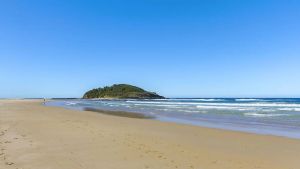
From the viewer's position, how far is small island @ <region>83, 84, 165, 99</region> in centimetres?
16262

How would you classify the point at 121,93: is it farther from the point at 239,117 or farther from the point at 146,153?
the point at 146,153

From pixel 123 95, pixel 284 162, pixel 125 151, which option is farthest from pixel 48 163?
pixel 123 95

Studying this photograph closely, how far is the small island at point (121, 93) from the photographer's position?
163 meters

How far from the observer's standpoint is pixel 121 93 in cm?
16412

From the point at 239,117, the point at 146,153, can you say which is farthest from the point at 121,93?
the point at 146,153

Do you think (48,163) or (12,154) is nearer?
(48,163)

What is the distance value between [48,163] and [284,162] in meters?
6.00

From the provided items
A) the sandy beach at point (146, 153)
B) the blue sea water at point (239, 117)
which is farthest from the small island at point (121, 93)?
the sandy beach at point (146, 153)

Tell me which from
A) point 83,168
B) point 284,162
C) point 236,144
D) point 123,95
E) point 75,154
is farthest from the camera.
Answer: point 123,95

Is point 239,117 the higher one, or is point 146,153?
point 239,117

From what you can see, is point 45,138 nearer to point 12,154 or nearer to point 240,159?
point 12,154

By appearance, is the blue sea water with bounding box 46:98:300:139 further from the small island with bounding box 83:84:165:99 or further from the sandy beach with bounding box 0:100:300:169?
the small island with bounding box 83:84:165:99

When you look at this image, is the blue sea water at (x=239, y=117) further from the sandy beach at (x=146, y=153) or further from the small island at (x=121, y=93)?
the small island at (x=121, y=93)

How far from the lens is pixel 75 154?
28.9 ft
